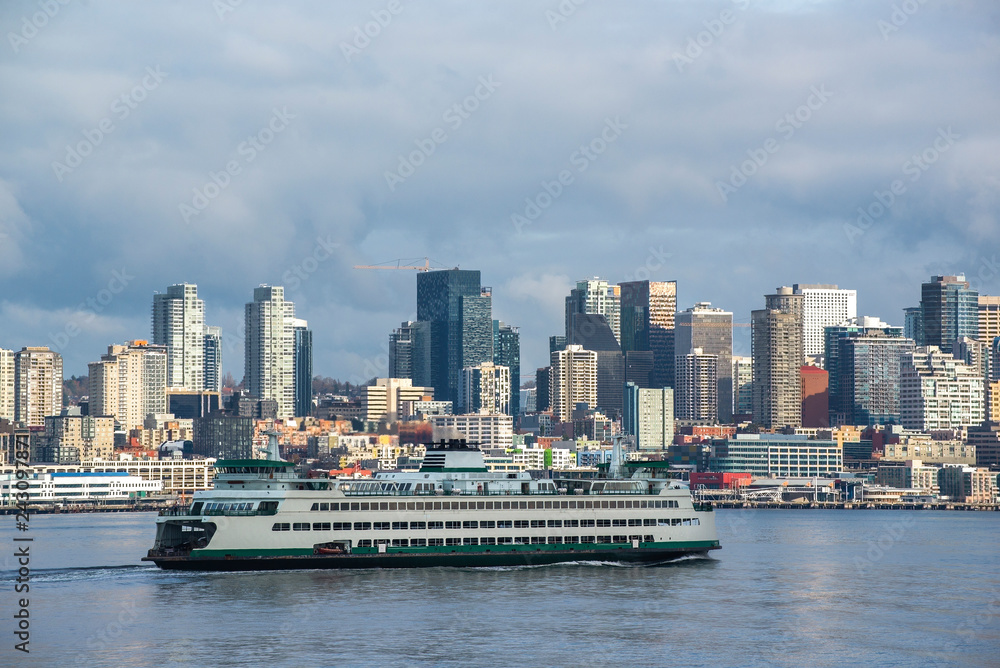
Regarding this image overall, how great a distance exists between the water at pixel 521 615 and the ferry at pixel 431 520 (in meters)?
0.99

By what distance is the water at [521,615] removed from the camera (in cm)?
5141

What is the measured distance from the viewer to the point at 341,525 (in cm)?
7175

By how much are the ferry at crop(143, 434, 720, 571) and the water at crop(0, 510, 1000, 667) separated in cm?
99

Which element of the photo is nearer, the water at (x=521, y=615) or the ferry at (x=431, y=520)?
the water at (x=521, y=615)

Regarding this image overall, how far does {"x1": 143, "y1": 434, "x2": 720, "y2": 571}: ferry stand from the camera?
70250 mm

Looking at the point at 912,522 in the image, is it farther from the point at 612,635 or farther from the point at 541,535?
the point at 612,635

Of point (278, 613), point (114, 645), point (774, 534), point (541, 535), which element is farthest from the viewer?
point (774, 534)

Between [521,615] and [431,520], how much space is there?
14.7 metres

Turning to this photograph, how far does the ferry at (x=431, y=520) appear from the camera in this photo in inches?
2766

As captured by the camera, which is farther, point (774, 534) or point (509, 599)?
point (774, 534)

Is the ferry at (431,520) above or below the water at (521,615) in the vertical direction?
above

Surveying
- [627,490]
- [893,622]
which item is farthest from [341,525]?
[893,622]

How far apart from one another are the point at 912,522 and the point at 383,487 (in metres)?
91.7

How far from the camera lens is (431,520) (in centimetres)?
7325
